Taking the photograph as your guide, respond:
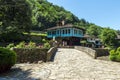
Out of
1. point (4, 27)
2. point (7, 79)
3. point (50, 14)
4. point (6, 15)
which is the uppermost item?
point (50, 14)

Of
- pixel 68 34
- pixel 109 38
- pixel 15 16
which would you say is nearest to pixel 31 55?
pixel 15 16

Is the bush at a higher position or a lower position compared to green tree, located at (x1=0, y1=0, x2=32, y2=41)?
lower

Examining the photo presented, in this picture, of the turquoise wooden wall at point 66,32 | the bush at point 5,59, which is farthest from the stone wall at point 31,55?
the turquoise wooden wall at point 66,32

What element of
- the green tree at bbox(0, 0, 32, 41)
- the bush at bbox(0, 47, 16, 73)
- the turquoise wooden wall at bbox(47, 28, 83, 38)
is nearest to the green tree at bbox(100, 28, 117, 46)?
the turquoise wooden wall at bbox(47, 28, 83, 38)

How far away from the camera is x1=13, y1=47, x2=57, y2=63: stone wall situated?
20.1m

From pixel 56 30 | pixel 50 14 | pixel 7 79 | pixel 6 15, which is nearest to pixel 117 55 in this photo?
pixel 7 79

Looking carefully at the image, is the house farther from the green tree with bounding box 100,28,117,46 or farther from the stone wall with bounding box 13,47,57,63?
the stone wall with bounding box 13,47,57,63

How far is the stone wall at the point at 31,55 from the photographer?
2014 cm

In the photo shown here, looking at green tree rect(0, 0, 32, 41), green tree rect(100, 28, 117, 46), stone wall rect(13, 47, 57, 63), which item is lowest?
stone wall rect(13, 47, 57, 63)

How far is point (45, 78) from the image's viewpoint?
39.5ft

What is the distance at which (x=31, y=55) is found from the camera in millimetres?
20719

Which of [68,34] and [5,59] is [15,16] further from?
[5,59]

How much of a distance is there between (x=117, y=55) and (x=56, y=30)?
1562 inches

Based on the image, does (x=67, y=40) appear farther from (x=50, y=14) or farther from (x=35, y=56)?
(x=50, y=14)
